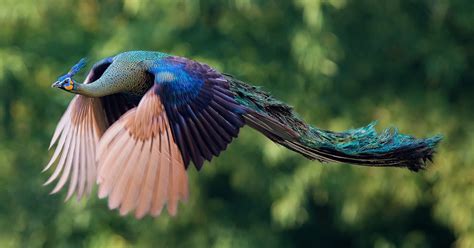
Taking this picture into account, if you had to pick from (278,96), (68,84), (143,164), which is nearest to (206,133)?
(143,164)

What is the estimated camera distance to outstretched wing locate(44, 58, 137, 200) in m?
5.69

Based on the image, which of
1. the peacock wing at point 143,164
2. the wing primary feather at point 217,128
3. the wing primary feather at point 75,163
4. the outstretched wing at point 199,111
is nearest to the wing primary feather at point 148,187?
the peacock wing at point 143,164

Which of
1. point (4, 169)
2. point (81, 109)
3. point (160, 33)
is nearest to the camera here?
point (81, 109)

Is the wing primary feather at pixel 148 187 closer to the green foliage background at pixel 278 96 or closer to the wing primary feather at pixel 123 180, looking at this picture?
the wing primary feather at pixel 123 180

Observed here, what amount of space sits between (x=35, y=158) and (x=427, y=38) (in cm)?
368

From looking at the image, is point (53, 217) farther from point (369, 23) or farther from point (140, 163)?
point (140, 163)

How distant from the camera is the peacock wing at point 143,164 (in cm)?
491

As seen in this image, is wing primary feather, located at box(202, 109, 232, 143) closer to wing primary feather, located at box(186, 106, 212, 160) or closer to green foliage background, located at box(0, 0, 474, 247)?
wing primary feather, located at box(186, 106, 212, 160)

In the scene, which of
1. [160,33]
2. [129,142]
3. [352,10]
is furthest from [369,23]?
[129,142]

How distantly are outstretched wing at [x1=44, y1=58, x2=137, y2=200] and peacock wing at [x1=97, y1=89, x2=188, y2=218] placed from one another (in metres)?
0.62

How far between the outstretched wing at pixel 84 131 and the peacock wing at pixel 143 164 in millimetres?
624

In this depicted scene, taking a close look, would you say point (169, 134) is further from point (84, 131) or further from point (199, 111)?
point (84, 131)

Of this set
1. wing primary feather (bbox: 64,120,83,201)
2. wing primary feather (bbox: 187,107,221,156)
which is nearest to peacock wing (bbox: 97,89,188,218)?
wing primary feather (bbox: 187,107,221,156)

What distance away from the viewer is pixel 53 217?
36.4 ft
